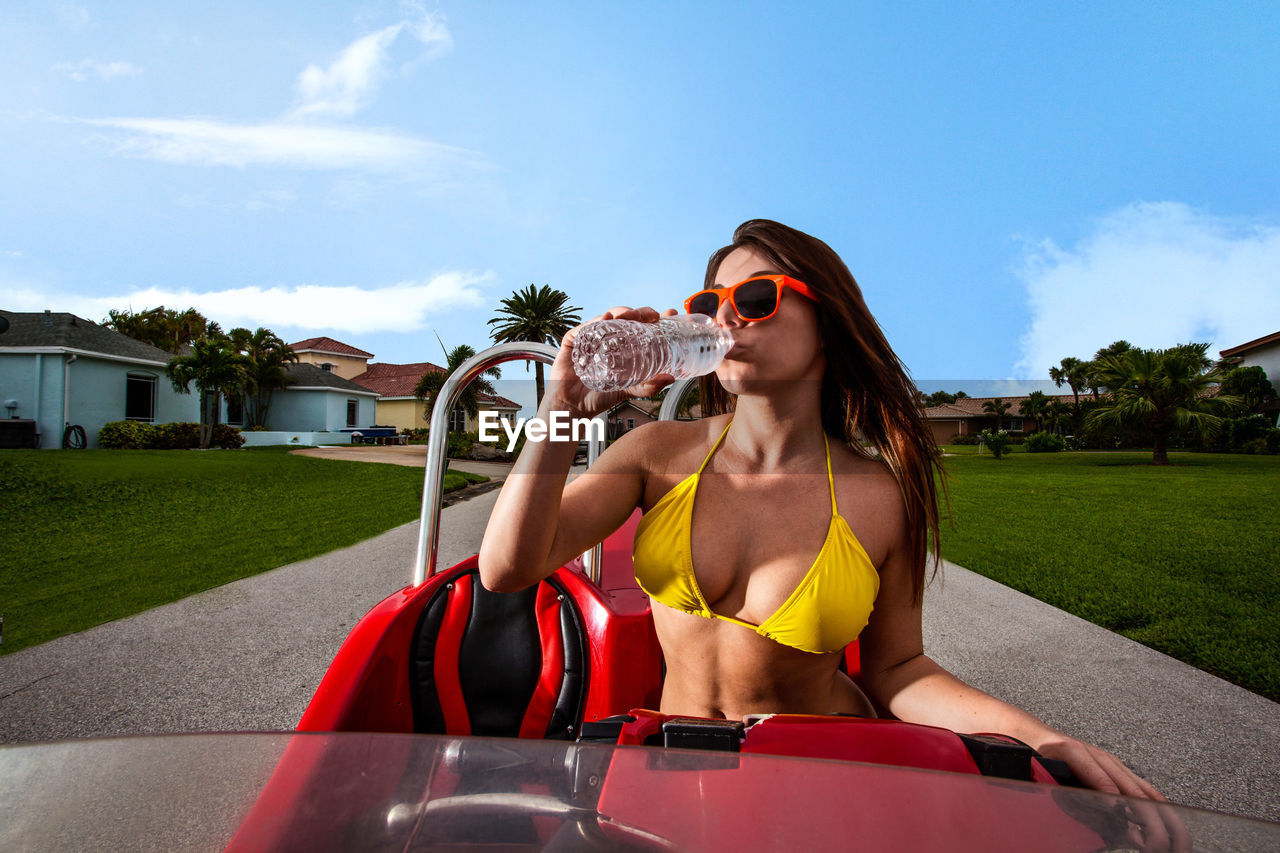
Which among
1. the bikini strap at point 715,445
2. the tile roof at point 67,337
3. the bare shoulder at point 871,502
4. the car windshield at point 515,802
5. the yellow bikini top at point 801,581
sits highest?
the tile roof at point 67,337

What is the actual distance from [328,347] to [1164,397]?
5403 cm

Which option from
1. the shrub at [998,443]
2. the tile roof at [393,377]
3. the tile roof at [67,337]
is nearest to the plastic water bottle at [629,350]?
the tile roof at [67,337]

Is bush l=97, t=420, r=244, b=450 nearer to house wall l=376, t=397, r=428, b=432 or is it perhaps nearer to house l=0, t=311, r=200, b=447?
house l=0, t=311, r=200, b=447

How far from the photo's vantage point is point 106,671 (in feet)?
12.4

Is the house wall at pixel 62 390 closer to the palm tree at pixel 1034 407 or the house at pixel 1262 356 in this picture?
the house at pixel 1262 356

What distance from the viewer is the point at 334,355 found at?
5272 centimetres

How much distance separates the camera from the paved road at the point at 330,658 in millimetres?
2818

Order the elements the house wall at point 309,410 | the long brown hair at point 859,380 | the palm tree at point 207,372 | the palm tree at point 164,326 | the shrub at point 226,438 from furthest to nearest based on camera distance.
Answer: the palm tree at point 164,326
the house wall at point 309,410
the shrub at point 226,438
the palm tree at point 207,372
the long brown hair at point 859,380

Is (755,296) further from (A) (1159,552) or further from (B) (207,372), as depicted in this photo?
(B) (207,372)

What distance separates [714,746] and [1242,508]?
12.2m

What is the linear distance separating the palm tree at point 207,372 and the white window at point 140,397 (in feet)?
2.58

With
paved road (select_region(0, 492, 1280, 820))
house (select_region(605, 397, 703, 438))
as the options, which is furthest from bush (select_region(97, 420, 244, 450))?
house (select_region(605, 397, 703, 438))

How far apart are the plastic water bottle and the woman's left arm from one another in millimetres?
622

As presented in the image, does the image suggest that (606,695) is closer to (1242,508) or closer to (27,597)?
(27,597)
